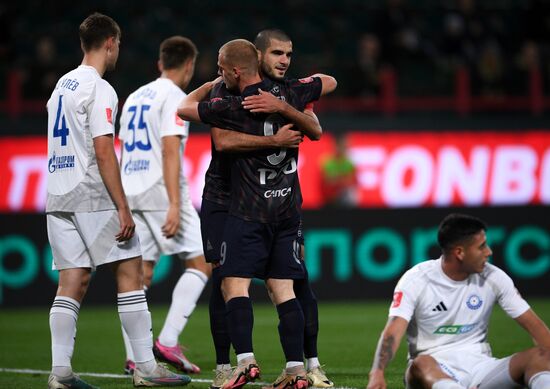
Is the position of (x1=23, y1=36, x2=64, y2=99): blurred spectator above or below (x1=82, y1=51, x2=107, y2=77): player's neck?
above

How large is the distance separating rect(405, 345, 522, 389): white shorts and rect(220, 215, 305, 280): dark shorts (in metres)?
1.14

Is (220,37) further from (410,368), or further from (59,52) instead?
(410,368)

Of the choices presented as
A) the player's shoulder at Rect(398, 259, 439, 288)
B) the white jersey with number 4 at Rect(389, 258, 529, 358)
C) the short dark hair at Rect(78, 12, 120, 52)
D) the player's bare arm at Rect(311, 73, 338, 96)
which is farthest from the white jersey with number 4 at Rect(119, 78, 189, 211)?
the white jersey with number 4 at Rect(389, 258, 529, 358)

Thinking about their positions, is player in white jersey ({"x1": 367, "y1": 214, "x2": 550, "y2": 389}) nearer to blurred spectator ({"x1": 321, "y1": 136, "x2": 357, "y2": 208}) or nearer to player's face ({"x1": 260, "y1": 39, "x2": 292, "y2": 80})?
player's face ({"x1": 260, "y1": 39, "x2": 292, "y2": 80})

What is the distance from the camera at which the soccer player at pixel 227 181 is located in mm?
6148

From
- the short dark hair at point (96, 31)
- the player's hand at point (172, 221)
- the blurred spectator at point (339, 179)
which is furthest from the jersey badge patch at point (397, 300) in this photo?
the blurred spectator at point (339, 179)

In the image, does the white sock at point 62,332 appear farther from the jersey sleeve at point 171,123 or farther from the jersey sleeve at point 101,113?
the jersey sleeve at point 171,123

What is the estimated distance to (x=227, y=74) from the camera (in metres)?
6.24

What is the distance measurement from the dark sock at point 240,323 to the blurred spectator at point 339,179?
845 centimetres

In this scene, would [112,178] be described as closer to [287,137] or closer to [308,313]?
[287,137]

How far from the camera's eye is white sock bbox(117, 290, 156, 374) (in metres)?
6.61

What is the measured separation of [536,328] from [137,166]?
3.78 meters

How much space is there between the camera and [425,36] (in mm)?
17422

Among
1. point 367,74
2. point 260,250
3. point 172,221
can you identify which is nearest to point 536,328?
point 260,250
